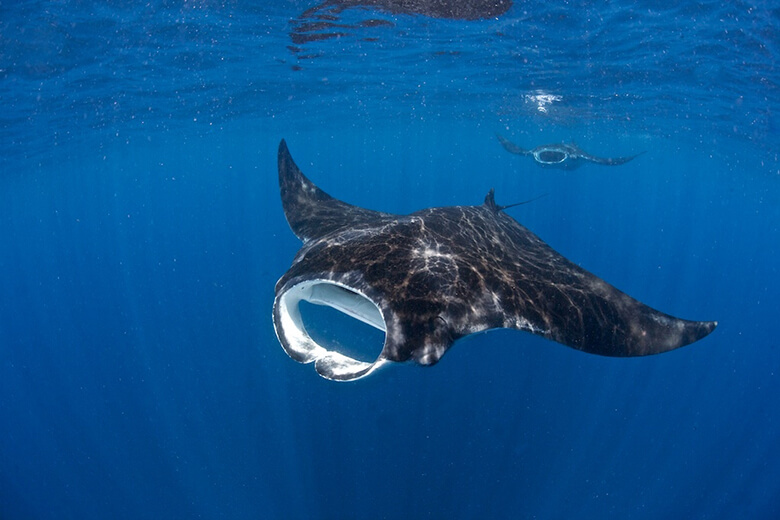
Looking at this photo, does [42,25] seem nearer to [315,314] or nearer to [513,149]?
[315,314]

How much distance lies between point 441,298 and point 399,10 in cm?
1151

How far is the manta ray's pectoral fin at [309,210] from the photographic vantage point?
6.74m

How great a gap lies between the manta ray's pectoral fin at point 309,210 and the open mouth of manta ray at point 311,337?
1591 millimetres

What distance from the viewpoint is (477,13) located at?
12.6 metres

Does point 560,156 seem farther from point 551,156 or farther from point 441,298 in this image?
point 441,298

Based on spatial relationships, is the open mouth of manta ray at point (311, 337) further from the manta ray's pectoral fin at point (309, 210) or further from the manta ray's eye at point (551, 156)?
the manta ray's eye at point (551, 156)

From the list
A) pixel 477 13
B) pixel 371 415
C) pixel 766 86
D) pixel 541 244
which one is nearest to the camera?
pixel 541 244

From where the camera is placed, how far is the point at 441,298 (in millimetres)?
3992

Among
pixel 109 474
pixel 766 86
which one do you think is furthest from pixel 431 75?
pixel 109 474

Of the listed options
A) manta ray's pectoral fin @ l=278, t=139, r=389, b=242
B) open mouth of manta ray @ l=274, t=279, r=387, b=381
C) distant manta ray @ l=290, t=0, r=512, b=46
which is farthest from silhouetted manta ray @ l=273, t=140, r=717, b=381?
distant manta ray @ l=290, t=0, r=512, b=46

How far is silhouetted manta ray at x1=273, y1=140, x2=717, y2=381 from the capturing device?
12.3 feet

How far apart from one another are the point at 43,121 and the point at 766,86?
31288 mm

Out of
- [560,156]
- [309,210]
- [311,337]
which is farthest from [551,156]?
[311,337]

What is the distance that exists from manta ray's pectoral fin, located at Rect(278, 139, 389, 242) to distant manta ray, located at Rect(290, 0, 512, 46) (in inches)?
253
